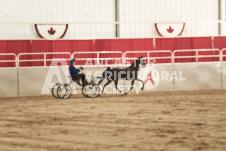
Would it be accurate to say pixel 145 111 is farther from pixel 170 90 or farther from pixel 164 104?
pixel 170 90

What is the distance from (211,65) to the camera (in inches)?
696

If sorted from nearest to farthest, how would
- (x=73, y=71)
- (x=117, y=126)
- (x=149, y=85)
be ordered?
1. (x=117, y=126)
2. (x=73, y=71)
3. (x=149, y=85)

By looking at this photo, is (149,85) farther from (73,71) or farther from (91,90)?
(73,71)

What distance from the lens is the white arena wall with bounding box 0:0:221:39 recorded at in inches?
889

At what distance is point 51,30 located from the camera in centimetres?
2272

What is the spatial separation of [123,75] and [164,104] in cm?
331

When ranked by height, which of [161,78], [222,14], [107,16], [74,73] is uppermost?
[222,14]

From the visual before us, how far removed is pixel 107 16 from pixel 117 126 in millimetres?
15764

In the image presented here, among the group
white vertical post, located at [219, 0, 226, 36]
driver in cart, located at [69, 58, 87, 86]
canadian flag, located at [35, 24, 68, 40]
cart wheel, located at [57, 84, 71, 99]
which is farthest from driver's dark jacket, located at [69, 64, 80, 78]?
white vertical post, located at [219, 0, 226, 36]

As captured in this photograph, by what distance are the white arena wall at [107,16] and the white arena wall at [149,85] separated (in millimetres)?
5634

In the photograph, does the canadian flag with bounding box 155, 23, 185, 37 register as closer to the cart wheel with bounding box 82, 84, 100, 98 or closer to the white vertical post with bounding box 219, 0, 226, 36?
the white vertical post with bounding box 219, 0, 226, 36

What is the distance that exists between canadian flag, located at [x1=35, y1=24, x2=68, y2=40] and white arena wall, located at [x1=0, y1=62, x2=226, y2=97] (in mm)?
6370

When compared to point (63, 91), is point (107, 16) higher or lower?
higher

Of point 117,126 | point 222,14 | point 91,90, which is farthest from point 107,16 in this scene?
point 117,126
